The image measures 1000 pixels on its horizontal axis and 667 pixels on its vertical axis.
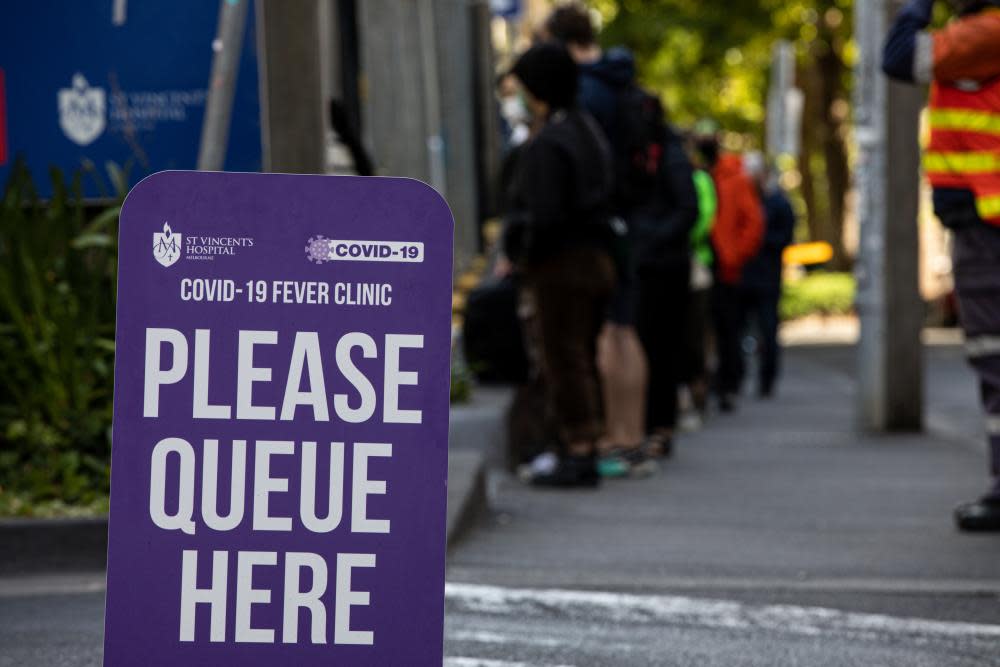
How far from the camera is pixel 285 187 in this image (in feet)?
12.4

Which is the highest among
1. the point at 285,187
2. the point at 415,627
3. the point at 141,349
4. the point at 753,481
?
the point at 285,187

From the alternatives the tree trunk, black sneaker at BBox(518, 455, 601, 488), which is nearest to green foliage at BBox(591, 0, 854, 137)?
the tree trunk

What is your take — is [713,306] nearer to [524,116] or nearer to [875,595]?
[524,116]

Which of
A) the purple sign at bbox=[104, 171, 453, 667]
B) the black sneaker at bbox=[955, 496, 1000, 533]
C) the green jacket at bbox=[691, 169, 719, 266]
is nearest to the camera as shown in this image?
the purple sign at bbox=[104, 171, 453, 667]

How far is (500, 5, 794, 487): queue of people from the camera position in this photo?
8.45m

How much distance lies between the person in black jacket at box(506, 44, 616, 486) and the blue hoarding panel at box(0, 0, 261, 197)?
1.14 meters

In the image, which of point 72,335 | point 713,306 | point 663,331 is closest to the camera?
point 72,335

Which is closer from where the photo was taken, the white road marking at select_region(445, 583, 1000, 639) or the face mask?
the white road marking at select_region(445, 583, 1000, 639)

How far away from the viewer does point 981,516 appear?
7457mm

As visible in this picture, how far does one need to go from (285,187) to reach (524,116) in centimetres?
641

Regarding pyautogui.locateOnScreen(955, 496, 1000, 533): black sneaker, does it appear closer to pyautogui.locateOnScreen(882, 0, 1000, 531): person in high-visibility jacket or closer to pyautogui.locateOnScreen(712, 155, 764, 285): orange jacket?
pyautogui.locateOnScreen(882, 0, 1000, 531): person in high-visibility jacket

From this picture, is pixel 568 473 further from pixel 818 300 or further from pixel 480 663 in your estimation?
pixel 818 300

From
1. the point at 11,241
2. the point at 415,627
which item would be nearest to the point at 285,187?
the point at 415,627

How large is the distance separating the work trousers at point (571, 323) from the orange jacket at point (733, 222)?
5.83 meters
